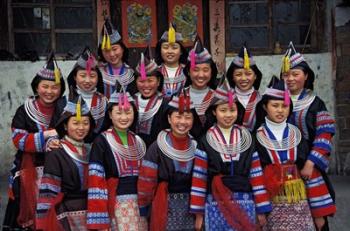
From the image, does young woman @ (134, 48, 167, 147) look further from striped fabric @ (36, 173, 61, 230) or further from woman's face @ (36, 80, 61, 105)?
striped fabric @ (36, 173, 61, 230)

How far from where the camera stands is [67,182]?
414 cm

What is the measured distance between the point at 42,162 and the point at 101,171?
2.22 ft

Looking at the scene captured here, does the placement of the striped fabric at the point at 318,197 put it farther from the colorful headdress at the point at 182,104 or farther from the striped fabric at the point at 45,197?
the striped fabric at the point at 45,197

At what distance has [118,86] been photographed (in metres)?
4.43

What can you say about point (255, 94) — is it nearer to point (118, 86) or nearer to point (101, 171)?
point (118, 86)

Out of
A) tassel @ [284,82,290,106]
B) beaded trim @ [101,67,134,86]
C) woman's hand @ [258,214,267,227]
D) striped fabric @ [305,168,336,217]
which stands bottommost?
woman's hand @ [258,214,267,227]

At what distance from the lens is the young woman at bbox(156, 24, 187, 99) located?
4.91 metres

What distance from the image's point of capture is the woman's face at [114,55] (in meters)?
4.93

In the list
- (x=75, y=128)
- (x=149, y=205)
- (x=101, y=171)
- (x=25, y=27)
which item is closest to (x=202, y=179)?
(x=149, y=205)

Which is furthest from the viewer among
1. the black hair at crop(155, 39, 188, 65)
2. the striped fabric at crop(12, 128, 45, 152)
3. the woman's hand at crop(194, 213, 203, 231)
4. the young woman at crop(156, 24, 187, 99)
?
the black hair at crop(155, 39, 188, 65)

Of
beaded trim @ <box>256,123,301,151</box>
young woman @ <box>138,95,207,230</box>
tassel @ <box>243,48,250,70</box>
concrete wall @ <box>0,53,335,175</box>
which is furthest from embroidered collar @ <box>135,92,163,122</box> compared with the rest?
concrete wall @ <box>0,53,335,175</box>

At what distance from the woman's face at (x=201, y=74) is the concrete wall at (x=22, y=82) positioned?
230 cm

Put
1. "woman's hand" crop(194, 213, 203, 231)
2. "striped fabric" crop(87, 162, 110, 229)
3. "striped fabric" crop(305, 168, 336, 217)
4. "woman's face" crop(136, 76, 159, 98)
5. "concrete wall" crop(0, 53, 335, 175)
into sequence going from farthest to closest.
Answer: "concrete wall" crop(0, 53, 335, 175), "woman's face" crop(136, 76, 159, 98), "striped fabric" crop(305, 168, 336, 217), "woman's hand" crop(194, 213, 203, 231), "striped fabric" crop(87, 162, 110, 229)

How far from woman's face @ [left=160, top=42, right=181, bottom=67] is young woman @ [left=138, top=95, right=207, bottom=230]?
76 centimetres
